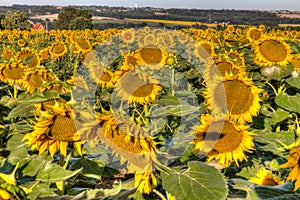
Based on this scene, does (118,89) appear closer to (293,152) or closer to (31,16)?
(293,152)

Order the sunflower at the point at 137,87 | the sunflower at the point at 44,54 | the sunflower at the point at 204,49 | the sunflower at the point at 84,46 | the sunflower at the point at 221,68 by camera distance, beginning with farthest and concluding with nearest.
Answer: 1. the sunflower at the point at 84,46
2. the sunflower at the point at 44,54
3. the sunflower at the point at 204,49
4. the sunflower at the point at 221,68
5. the sunflower at the point at 137,87

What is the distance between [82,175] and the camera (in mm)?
1730

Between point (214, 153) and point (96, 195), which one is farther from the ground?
point (96, 195)

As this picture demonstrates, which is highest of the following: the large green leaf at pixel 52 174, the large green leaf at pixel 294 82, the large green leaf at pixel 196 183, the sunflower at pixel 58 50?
the large green leaf at pixel 52 174

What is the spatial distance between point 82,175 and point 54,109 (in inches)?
11.2

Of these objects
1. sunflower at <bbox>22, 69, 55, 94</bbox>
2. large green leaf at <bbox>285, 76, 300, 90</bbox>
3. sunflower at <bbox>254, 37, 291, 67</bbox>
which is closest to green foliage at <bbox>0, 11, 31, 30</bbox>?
sunflower at <bbox>254, 37, 291, 67</bbox>

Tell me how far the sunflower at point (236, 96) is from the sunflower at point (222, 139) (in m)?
0.61

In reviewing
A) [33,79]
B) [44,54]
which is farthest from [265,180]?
[44,54]

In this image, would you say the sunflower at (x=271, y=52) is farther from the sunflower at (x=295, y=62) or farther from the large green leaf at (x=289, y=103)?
the large green leaf at (x=289, y=103)

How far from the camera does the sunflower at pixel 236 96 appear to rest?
8.46 ft

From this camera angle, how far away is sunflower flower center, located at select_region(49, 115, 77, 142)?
64.2 inches

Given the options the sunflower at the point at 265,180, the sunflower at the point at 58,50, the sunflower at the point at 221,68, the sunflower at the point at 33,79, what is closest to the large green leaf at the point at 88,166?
the sunflower at the point at 265,180

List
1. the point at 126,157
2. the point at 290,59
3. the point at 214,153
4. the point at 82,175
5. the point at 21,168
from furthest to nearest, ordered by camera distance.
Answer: the point at 290,59 < the point at 214,153 < the point at 82,175 < the point at 126,157 < the point at 21,168

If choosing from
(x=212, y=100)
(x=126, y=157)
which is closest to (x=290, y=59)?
(x=212, y=100)
